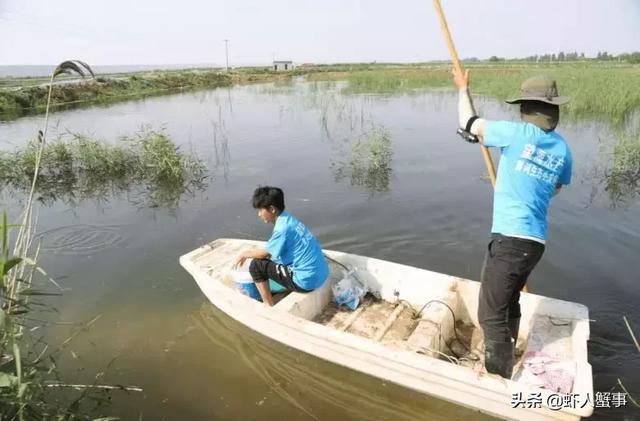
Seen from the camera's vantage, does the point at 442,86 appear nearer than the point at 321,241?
No

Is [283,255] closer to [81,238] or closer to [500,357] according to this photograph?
[500,357]

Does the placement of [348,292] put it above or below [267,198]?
below

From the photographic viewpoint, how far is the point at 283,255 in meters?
4.01

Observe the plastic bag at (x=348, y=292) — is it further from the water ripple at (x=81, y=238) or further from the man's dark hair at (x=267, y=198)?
the water ripple at (x=81, y=238)

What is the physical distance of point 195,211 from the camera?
7.79 m

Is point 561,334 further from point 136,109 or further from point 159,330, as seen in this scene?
point 136,109

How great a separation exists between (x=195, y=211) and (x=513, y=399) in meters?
6.20

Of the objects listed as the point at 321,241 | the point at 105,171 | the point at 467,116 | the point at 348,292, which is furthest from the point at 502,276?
the point at 105,171

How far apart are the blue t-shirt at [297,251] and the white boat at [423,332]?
0.62ft

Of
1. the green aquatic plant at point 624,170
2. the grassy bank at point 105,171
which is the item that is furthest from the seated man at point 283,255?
the green aquatic plant at point 624,170

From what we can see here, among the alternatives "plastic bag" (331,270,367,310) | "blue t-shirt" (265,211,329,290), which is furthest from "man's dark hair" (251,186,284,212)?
"plastic bag" (331,270,367,310)

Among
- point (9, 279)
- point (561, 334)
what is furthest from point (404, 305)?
point (9, 279)

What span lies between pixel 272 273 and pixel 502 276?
2.13 m

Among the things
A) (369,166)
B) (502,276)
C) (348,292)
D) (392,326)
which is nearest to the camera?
(502,276)
